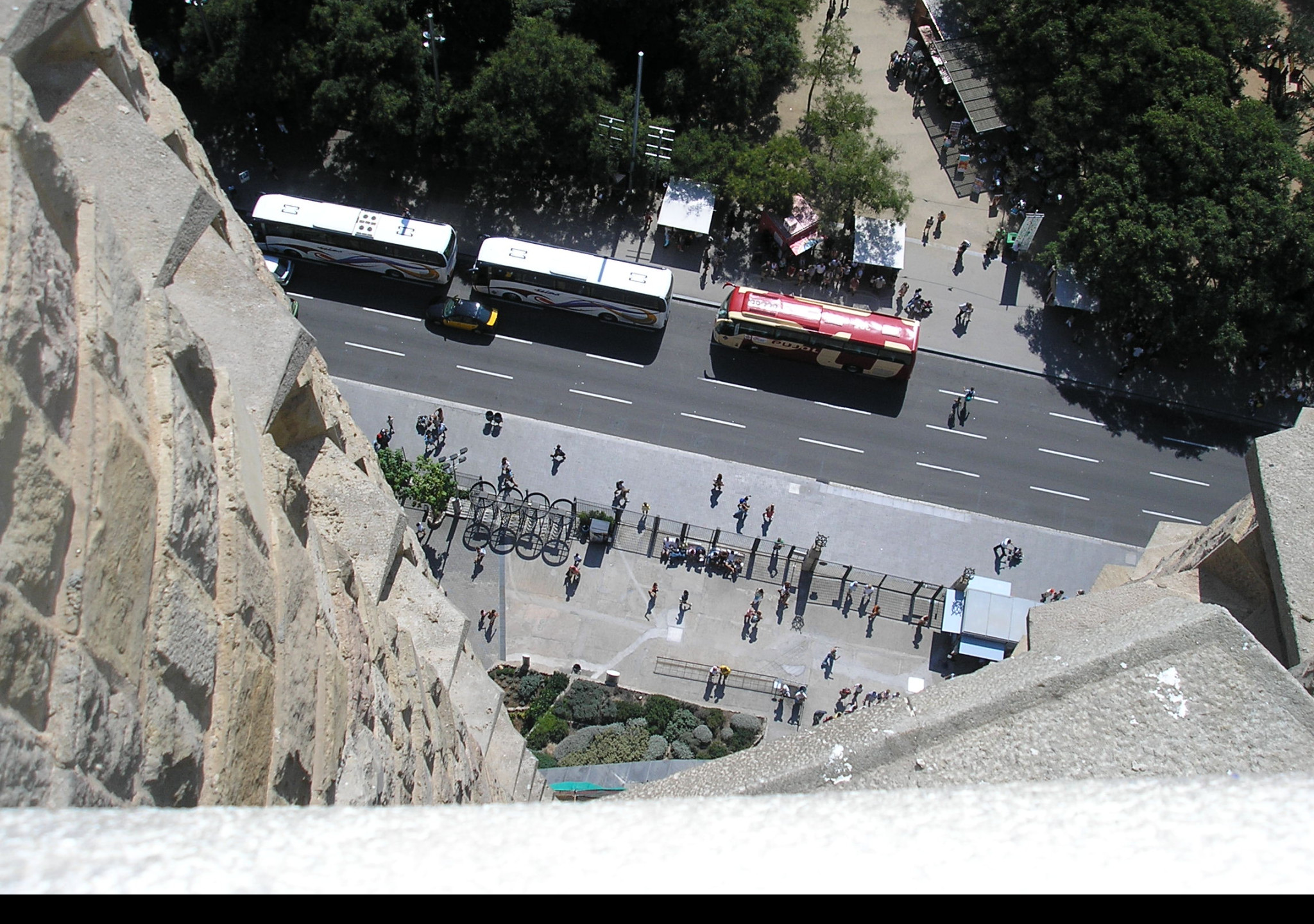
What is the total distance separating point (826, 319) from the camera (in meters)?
35.7

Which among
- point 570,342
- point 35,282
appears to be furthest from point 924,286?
point 35,282

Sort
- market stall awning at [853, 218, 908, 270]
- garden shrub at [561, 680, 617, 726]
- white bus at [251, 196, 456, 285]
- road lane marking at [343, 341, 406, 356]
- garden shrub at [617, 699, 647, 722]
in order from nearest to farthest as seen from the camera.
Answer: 1. garden shrub at [561, 680, 617, 726]
2. garden shrub at [617, 699, 647, 722]
3. white bus at [251, 196, 456, 285]
4. road lane marking at [343, 341, 406, 356]
5. market stall awning at [853, 218, 908, 270]

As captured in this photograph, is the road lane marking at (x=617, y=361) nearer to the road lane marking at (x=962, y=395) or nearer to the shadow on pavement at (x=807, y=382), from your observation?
the shadow on pavement at (x=807, y=382)

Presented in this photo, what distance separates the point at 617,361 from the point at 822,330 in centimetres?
826

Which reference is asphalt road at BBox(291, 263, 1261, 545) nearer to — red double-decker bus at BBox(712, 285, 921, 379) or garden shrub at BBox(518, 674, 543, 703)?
red double-decker bus at BBox(712, 285, 921, 379)

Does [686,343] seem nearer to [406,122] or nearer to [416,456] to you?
[416,456]

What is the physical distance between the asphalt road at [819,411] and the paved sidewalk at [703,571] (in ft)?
2.88

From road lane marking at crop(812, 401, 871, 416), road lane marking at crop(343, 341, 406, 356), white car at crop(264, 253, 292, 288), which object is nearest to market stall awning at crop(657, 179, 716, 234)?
road lane marking at crop(812, 401, 871, 416)

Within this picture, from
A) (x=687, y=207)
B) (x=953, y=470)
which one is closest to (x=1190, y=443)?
(x=953, y=470)

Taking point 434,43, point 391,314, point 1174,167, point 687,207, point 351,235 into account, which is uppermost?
point 1174,167

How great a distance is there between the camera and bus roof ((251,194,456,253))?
35938 mm

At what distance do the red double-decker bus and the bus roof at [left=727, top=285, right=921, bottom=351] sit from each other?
25 mm

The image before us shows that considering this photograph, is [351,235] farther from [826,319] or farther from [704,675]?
[704,675]

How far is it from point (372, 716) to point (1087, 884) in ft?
21.2
